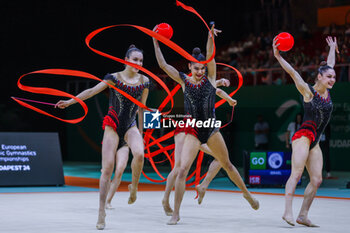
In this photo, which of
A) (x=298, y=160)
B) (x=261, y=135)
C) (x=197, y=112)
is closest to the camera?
(x=298, y=160)

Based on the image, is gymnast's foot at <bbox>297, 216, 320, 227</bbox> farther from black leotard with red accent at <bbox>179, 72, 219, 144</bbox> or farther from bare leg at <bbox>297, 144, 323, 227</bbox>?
black leotard with red accent at <bbox>179, 72, 219, 144</bbox>

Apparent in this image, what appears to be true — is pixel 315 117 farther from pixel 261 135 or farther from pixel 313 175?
pixel 261 135

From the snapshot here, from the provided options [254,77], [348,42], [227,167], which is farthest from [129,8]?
[227,167]

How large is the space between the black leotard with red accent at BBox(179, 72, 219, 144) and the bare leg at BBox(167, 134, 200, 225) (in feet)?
0.33

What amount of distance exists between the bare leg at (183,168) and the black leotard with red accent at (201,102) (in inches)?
4.0

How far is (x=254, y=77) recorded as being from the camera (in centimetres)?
2139

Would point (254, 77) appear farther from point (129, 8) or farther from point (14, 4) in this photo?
point (14, 4)

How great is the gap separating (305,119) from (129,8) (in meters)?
19.2

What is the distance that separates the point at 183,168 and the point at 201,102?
33.2 inches

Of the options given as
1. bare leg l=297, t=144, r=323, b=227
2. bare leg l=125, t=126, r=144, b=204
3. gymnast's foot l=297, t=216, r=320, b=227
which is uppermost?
bare leg l=125, t=126, r=144, b=204

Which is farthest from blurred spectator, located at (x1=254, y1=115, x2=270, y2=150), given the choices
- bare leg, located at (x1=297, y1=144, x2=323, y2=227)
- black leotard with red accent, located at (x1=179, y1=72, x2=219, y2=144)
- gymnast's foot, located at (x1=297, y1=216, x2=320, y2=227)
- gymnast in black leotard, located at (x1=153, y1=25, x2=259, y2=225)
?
gymnast's foot, located at (x1=297, y1=216, x2=320, y2=227)

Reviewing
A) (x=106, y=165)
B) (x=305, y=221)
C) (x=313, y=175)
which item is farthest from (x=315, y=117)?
(x=106, y=165)

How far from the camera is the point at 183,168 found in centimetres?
749

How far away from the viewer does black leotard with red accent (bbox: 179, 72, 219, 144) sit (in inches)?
299
